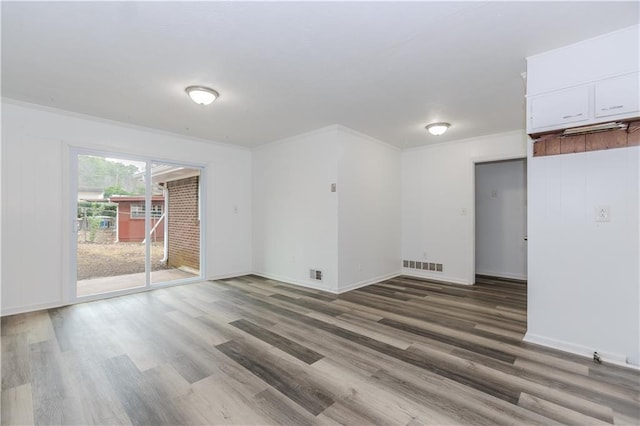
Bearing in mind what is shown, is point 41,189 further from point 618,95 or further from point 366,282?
A: point 618,95

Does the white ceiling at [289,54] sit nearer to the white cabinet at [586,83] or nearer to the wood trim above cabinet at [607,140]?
the white cabinet at [586,83]

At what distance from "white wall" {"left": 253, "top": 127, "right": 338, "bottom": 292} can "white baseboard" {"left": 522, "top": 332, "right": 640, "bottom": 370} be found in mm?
2586

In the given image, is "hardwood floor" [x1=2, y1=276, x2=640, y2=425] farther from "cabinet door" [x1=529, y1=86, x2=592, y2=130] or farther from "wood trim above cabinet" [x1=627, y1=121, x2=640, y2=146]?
"cabinet door" [x1=529, y1=86, x2=592, y2=130]

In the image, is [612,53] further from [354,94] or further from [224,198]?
[224,198]

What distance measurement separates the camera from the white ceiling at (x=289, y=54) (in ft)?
6.90

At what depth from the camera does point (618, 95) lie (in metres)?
2.29

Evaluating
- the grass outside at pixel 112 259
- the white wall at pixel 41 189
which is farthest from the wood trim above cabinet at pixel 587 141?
the grass outside at pixel 112 259

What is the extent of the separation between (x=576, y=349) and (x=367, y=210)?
3.25 metres

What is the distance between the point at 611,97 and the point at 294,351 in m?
3.33

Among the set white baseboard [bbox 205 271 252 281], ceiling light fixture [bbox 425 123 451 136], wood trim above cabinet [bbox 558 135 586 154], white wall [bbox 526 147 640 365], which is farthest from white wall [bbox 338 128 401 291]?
wood trim above cabinet [bbox 558 135 586 154]

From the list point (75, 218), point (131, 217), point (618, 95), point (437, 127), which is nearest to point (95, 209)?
point (75, 218)

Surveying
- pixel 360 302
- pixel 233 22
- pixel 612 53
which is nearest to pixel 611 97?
pixel 612 53

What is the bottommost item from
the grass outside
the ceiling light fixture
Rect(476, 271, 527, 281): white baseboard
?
Rect(476, 271, 527, 281): white baseboard

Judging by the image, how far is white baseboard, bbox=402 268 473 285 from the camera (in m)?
5.41
